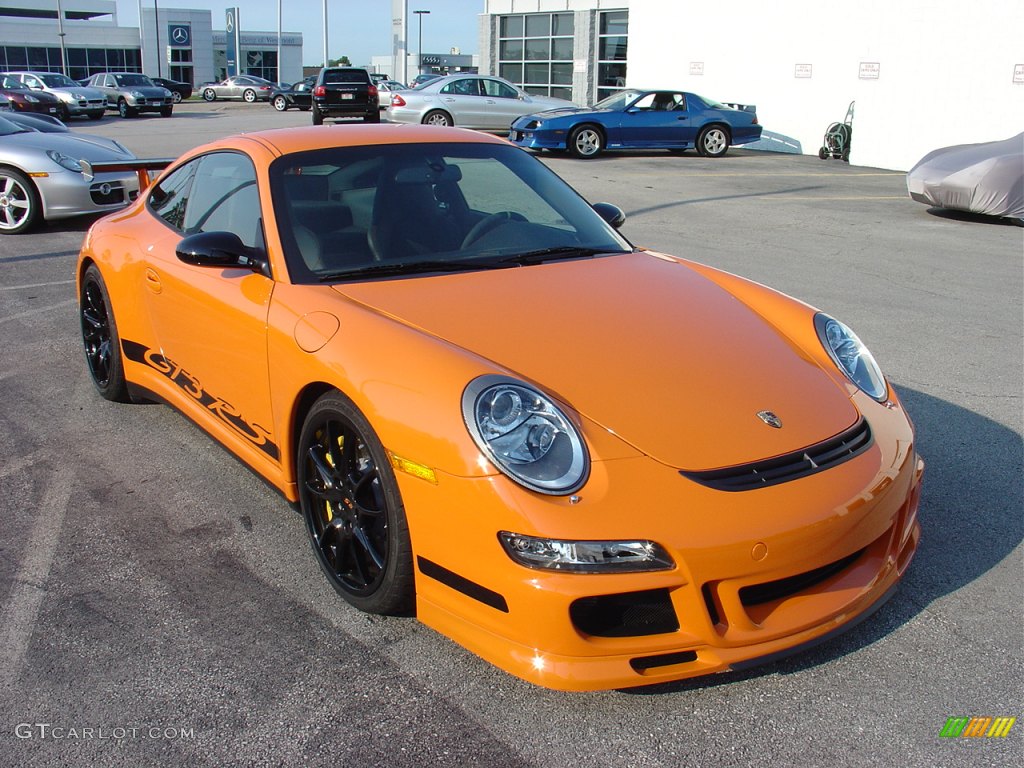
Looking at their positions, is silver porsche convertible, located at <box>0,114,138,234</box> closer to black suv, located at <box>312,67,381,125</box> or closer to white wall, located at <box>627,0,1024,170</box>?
white wall, located at <box>627,0,1024,170</box>

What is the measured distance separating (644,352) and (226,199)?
2040 millimetres

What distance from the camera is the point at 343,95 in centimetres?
2692

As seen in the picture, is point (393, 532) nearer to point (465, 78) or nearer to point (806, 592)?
point (806, 592)

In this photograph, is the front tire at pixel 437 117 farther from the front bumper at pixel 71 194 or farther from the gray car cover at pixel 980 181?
the front bumper at pixel 71 194

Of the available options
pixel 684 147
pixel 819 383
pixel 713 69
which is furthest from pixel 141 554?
pixel 713 69

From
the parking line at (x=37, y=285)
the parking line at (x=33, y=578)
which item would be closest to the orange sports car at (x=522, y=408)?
the parking line at (x=33, y=578)

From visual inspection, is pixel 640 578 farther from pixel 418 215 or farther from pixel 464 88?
pixel 464 88

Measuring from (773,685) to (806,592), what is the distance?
→ 11.6 inches

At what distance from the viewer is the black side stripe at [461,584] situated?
2551mm

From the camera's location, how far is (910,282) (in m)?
8.51

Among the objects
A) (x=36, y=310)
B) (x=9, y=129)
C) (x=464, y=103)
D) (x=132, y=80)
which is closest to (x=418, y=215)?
(x=36, y=310)

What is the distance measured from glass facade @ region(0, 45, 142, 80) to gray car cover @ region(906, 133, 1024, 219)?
68398 millimetres

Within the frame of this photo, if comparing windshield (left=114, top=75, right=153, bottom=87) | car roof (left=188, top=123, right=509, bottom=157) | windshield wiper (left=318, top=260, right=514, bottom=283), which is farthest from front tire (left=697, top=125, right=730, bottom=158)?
windshield (left=114, top=75, right=153, bottom=87)
